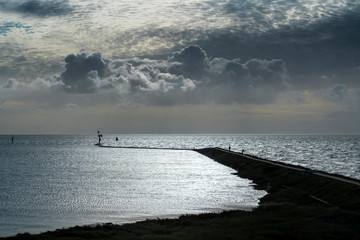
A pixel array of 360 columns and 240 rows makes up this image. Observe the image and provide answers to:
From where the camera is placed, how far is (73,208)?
35.4 metres

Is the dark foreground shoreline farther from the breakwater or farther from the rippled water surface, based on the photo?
the rippled water surface

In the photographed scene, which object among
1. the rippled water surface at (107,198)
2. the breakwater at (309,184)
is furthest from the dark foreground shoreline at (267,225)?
the rippled water surface at (107,198)

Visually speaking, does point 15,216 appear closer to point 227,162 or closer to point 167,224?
point 167,224

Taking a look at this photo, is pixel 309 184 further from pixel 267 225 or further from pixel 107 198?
pixel 107 198

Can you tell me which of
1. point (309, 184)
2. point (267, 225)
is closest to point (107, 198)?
point (267, 225)

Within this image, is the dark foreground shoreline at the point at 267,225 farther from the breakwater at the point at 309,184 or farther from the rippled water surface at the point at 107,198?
the rippled water surface at the point at 107,198

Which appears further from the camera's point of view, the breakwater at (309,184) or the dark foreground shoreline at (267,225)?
the breakwater at (309,184)

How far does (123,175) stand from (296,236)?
46.7 meters

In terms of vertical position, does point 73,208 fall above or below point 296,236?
below

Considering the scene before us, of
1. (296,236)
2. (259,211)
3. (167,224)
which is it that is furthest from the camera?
(259,211)

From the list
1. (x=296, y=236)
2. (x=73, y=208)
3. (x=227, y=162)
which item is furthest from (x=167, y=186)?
(x=227, y=162)

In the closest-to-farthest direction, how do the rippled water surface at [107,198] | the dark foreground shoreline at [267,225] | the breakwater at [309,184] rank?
the dark foreground shoreline at [267,225] → the rippled water surface at [107,198] → the breakwater at [309,184]

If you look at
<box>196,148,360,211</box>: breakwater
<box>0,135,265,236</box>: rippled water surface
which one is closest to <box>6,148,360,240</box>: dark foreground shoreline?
<box>196,148,360,211</box>: breakwater

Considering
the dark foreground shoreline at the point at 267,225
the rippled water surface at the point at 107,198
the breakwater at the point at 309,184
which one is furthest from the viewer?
the breakwater at the point at 309,184
